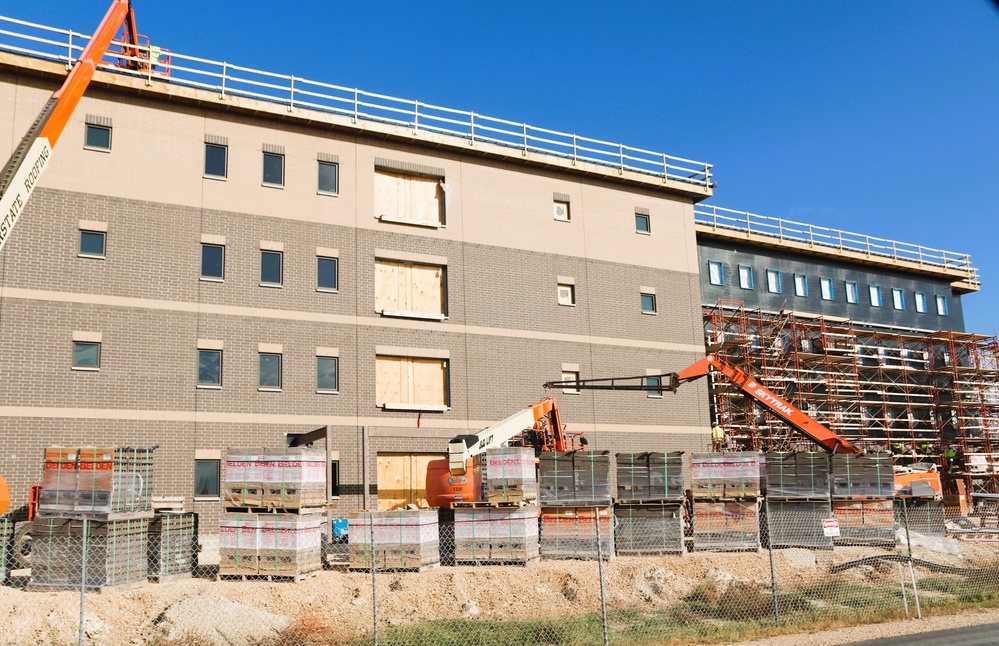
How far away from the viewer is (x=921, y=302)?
50500mm

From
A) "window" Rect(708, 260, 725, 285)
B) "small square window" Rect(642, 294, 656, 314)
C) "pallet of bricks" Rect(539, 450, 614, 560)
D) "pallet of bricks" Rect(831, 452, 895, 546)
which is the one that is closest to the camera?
"pallet of bricks" Rect(539, 450, 614, 560)

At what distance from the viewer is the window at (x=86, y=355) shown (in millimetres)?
26641

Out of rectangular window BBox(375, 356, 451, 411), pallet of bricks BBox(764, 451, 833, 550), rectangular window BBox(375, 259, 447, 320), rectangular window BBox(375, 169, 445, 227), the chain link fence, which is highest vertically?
rectangular window BBox(375, 169, 445, 227)

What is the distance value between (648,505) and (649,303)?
42.5 ft

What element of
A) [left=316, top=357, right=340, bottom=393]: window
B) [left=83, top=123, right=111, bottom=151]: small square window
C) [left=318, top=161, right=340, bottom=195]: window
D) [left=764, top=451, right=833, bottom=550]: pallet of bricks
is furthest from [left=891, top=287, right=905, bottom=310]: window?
[left=83, top=123, right=111, bottom=151]: small square window

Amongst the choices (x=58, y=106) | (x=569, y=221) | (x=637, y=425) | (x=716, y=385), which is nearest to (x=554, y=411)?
(x=637, y=425)

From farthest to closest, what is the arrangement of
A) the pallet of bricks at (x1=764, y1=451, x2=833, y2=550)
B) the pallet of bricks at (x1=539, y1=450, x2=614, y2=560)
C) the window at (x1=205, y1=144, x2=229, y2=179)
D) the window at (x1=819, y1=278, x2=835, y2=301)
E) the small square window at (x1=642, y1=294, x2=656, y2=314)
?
the window at (x1=819, y1=278, x2=835, y2=301)
the small square window at (x1=642, y1=294, x2=656, y2=314)
the window at (x1=205, y1=144, x2=229, y2=179)
the pallet of bricks at (x1=764, y1=451, x2=833, y2=550)
the pallet of bricks at (x1=539, y1=450, x2=614, y2=560)

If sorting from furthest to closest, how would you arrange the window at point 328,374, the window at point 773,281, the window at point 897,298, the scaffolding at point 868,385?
the window at point 897,298 < the window at point 773,281 < the scaffolding at point 868,385 < the window at point 328,374

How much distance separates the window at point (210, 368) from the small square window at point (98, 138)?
22.7ft

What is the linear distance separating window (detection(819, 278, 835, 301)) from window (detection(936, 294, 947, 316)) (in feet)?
29.6

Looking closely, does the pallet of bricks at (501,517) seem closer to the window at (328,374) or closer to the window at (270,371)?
the window at (328,374)

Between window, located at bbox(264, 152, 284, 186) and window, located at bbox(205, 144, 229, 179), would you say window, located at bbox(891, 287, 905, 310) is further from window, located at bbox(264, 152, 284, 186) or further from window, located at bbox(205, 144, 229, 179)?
window, located at bbox(205, 144, 229, 179)

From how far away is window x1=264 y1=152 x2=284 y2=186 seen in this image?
3057 centimetres

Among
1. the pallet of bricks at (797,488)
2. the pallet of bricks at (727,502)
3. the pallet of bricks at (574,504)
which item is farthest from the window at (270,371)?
the pallet of bricks at (797,488)
